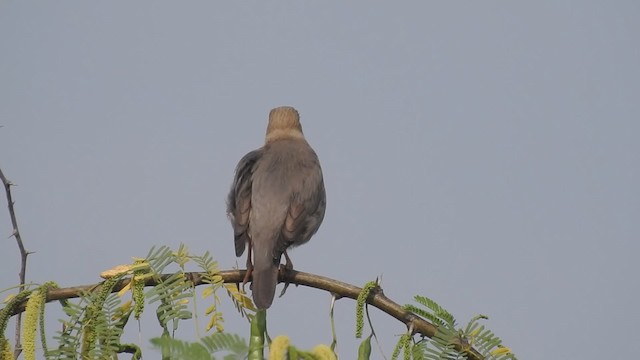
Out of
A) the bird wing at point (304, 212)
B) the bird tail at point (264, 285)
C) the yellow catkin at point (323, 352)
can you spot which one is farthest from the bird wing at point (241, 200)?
the yellow catkin at point (323, 352)

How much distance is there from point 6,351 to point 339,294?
1.26 meters

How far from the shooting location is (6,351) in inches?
123

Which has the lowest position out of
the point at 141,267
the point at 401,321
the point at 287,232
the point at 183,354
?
the point at 183,354

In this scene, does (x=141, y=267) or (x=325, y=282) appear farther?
(x=325, y=282)

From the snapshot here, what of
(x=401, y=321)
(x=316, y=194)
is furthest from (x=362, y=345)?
(x=316, y=194)

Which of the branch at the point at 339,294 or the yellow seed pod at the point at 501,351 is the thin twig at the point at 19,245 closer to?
the branch at the point at 339,294

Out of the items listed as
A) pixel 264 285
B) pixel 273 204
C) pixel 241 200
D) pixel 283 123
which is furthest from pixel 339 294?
pixel 283 123

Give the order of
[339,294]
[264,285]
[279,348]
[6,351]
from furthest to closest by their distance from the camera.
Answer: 1. [264,285]
2. [339,294]
3. [6,351]
4. [279,348]

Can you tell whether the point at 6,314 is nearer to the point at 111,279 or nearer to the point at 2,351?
the point at 2,351

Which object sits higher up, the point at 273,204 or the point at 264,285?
the point at 273,204

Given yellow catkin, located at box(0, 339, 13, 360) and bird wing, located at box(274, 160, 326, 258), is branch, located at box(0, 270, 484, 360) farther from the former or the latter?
bird wing, located at box(274, 160, 326, 258)

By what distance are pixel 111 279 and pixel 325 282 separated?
0.85 meters

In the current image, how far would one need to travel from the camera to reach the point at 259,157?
23.3ft

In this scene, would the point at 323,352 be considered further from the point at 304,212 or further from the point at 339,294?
the point at 304,212
